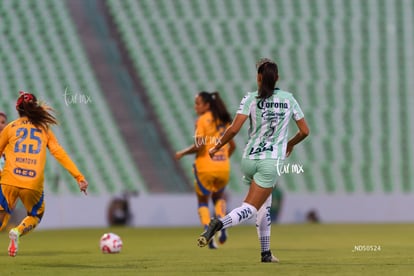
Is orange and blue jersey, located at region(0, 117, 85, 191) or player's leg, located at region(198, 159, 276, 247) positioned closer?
player's leg, located at region(198, 159, 276, 247)

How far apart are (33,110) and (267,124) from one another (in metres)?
2.47

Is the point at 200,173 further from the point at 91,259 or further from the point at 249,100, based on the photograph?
the point at 249,100

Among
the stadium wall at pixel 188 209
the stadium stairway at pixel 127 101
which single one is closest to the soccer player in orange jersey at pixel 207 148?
the stadium wall at pixel 188 209

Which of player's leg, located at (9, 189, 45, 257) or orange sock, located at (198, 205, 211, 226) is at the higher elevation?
orange sock, located at (198, 205, 211, 226)

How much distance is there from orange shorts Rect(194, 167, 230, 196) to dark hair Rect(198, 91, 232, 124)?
702mm

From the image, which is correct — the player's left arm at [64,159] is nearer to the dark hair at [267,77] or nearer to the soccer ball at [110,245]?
the soccer ball at [110,245]

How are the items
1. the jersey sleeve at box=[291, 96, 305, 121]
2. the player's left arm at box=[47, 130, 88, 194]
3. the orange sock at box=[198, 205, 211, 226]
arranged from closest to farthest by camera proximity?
the jersey sleeve at box=[291, 96, 305, 121], the player's left arm at box=[47, 130, 88, 194], the orange sock at box=[198, 205, 211, 226]

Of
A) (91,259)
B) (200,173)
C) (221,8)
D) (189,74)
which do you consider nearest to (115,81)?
(189,74)

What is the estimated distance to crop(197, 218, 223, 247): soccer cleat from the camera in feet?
28.3

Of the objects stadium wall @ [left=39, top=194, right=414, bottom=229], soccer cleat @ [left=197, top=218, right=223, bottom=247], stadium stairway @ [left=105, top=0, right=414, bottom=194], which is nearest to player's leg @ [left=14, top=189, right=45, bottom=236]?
soccer cleat @ [left=197, top=218, right=223, bottom=247]

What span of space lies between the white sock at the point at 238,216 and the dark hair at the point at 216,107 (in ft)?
14.1

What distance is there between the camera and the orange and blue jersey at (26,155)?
400 inches

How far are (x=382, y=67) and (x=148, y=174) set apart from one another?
24.6 ft

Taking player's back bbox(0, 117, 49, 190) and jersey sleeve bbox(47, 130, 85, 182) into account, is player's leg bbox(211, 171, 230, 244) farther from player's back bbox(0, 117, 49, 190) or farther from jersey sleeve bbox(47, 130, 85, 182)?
player's back bbox(0, 117, 49, 190)
